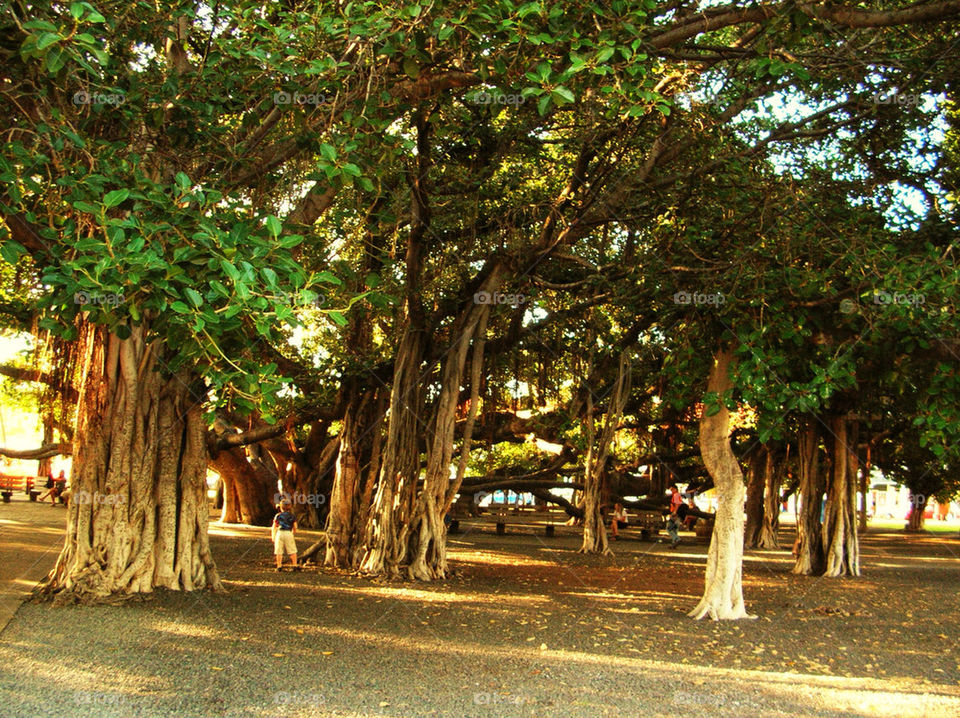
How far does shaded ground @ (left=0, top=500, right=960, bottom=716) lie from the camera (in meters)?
4.99

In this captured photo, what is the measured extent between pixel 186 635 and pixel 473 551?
30.5 feet

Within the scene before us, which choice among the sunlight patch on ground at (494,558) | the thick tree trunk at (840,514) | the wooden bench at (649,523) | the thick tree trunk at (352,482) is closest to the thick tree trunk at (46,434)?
the thick tree trunk at (352,482)

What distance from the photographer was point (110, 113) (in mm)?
6496

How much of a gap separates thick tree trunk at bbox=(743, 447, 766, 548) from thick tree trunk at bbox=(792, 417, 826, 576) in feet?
15.3

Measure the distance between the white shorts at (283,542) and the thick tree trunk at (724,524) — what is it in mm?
5090

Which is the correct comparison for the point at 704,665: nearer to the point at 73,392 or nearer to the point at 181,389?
the point at 181,389

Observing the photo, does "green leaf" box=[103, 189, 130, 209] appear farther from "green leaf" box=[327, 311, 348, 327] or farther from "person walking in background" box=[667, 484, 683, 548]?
"person walking in background" box=[667, 484, 683, 548]

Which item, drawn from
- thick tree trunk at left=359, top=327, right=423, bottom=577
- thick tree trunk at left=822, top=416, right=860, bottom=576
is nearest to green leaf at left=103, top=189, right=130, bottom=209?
thick tree trunk at left=359, top=327, right=423, bottom=577

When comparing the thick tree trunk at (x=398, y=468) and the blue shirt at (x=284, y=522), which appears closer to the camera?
the thick tree trunk at (x=398, y=468)

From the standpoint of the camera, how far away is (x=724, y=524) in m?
8.04

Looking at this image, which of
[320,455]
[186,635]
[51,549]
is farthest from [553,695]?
[320,455]

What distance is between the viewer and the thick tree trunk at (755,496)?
18344 mm

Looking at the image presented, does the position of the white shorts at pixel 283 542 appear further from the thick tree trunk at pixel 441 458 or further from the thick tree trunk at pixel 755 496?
the thick tree trunk at pixel 755 496

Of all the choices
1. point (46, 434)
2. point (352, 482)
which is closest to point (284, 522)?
point (352, 482)
